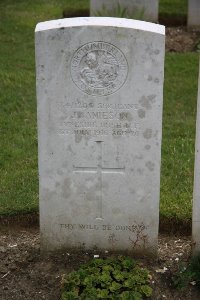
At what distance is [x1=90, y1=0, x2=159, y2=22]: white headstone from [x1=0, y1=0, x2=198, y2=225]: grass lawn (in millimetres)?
1123

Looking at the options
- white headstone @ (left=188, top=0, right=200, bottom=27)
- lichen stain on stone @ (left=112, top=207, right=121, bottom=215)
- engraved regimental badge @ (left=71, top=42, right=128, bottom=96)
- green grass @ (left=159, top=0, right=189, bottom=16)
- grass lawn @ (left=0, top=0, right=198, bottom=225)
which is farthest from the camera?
green grass @ (left=159, top=0, right=189, bottom=16)

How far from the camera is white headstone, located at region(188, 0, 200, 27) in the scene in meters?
10.7

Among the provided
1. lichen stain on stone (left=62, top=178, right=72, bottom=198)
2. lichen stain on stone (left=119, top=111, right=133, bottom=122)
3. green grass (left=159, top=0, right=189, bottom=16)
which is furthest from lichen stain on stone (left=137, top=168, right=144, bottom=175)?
green grass (left=159, top=0, right=189, bottom=16)

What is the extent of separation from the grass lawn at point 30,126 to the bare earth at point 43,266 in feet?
0.94

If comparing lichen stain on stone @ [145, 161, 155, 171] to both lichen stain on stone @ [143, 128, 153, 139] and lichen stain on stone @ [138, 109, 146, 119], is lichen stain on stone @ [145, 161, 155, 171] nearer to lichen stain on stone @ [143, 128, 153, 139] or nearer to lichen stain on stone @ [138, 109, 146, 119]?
lichen stain on stone @ [143, 128, 153, 139]

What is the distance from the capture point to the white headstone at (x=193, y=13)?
10.7 meters

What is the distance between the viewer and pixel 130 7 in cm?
1054

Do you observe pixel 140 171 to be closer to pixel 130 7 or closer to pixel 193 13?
pixel 130 7

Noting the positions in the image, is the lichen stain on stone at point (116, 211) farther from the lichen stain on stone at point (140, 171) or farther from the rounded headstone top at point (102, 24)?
the rounded headstone top at point (102, 24)

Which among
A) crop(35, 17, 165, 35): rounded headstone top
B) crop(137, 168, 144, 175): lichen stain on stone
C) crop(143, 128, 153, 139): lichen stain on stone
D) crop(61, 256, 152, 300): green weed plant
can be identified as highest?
crop(35, 17, 165, 35): rounded headstone top

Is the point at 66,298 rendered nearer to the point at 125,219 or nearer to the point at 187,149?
the point at 125,219

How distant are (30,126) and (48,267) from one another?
264 centimetres

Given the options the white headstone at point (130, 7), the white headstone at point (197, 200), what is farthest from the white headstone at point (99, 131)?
the white headstone at point (130, 7)

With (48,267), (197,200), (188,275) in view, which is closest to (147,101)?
(197,200)
